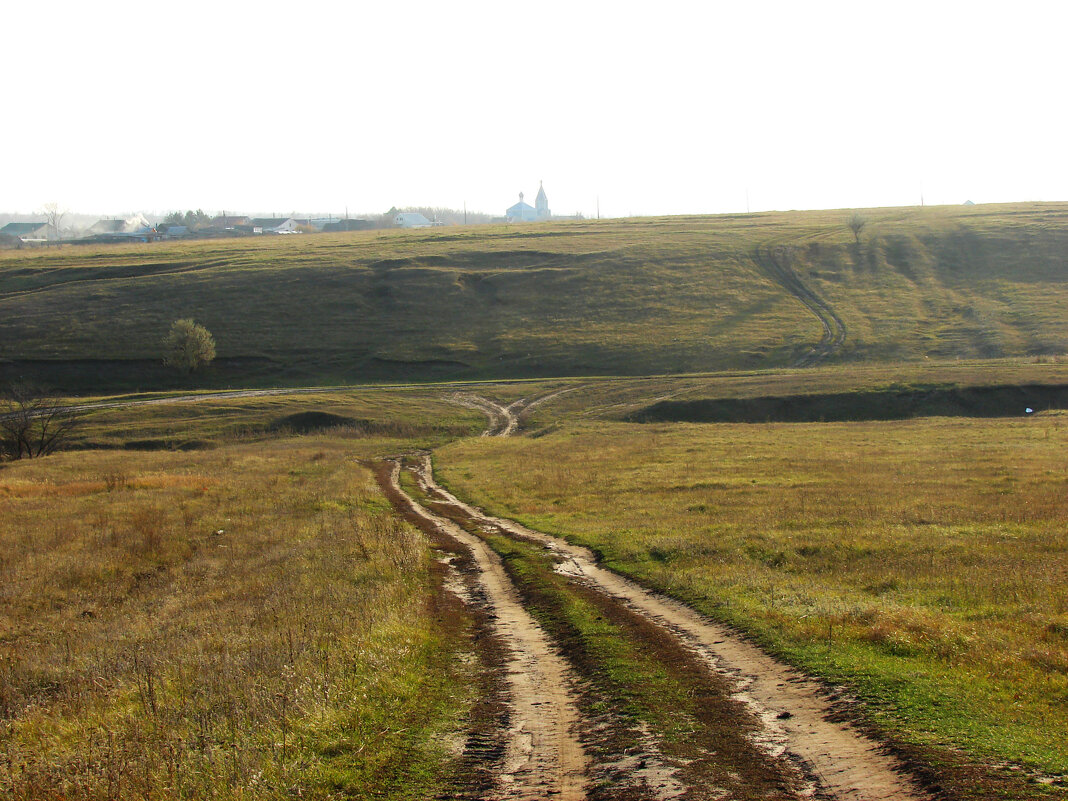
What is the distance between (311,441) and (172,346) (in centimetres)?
3511

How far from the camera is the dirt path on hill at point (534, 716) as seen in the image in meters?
7.42

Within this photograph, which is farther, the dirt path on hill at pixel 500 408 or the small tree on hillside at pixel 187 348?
the small tree on hillside at pixel 187 348

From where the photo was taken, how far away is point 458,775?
7.67 metres

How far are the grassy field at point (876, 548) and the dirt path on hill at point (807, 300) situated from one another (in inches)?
1399

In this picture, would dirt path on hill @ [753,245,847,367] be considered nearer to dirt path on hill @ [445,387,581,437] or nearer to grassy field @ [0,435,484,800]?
dirt path on hill @ [445,387,581,437]

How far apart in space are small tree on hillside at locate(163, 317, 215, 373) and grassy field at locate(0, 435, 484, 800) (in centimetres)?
5013

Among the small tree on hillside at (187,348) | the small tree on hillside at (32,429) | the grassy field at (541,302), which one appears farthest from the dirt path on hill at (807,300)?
the small tree on hillside at (32,429)

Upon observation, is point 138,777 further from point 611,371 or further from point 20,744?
point 611,371

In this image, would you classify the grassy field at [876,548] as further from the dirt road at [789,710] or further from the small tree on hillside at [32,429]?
the small tree on hillside at [32,429]

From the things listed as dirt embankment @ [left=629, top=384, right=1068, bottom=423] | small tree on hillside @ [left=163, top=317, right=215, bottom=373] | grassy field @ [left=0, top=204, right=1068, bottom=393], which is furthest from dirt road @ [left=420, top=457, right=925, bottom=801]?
small tree on hillside @ [left=163, top=317, right=215, bottom=373]

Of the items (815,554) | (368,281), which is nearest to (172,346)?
(368,281)

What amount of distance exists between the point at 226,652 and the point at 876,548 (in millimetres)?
13582

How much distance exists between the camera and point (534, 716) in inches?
360

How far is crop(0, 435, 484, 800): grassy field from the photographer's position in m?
7.73
